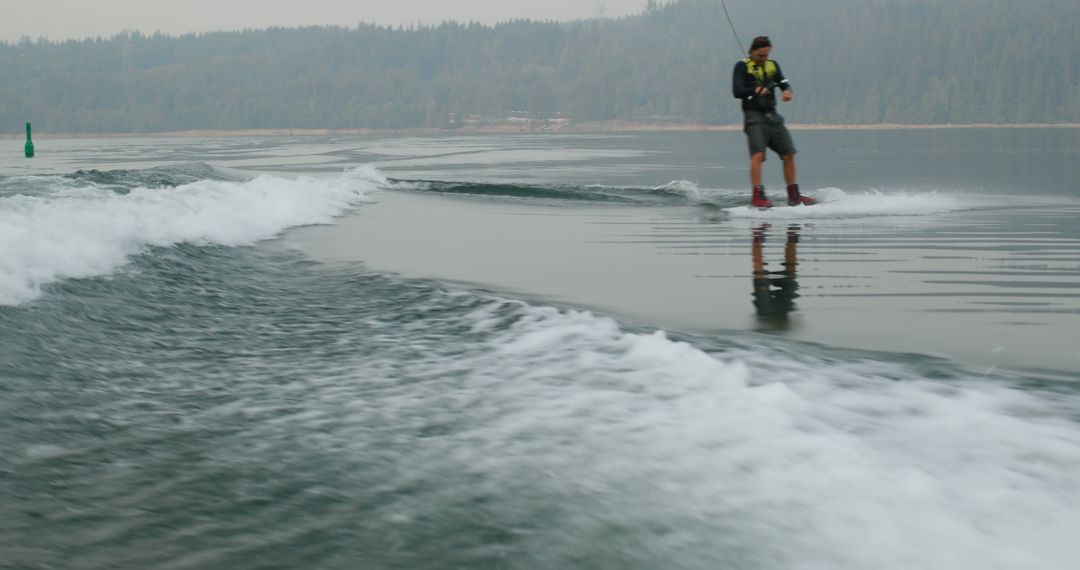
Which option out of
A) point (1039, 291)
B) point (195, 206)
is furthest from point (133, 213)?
point (1039, 291)

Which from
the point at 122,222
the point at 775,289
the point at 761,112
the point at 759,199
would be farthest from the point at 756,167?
the point at 122,222

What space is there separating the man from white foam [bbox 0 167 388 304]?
19.0 feet

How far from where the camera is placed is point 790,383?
161 inches

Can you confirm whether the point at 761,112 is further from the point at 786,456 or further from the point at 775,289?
the point at 786,456

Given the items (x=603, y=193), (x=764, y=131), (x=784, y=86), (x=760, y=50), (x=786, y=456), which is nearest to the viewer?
(x=786, y=456)

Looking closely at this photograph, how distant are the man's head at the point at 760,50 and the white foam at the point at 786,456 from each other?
9563 millimetres

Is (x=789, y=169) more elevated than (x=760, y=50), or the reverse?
(x=760, y=50)

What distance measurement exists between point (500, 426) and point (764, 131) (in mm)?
11009

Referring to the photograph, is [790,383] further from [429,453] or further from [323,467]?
[323,467]

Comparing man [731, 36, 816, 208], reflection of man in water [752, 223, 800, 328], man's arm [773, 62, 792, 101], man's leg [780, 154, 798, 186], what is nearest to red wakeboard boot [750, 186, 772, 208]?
man [731, 36, 816, 208]

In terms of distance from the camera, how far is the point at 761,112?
13.9m

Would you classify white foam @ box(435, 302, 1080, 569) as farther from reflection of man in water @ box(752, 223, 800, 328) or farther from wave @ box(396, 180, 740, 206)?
wave @ box(396, 180, 740, 206)

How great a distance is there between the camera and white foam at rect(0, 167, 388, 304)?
667 centimetres

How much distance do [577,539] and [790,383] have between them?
1.70 m
